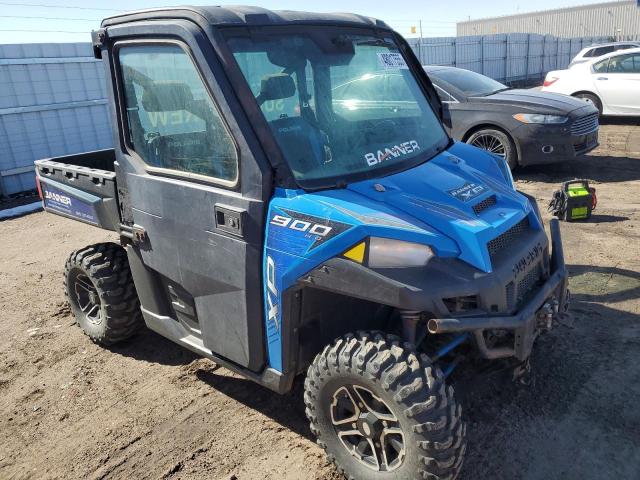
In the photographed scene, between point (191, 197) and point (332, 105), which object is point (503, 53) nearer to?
point (332, 105)

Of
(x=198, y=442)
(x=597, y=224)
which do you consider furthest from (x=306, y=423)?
(x=597, y=224)

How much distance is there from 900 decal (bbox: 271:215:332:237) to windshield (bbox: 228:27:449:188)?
0.59 feet

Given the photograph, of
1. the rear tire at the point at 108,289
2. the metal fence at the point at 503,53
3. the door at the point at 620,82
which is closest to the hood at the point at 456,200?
the rear tire at the point at 108,289

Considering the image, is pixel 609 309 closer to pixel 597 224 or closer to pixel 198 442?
pixel 597 224

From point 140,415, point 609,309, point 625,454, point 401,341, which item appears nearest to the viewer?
point 401,341

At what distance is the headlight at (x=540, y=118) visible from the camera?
307 inches

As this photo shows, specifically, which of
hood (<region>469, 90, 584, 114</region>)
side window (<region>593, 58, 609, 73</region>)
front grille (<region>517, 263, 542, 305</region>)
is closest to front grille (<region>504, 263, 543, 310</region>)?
front grille (<region>517, 263, 542, 305</region>)

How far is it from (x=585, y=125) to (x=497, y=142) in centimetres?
125

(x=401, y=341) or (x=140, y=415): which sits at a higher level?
(x=401, y=341)

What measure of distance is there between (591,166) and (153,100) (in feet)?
25.9

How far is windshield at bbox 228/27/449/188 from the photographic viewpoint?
263 cm

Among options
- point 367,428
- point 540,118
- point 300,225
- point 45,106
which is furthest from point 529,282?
point 45,106

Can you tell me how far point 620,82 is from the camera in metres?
12.1

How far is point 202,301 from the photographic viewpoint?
3037mm
